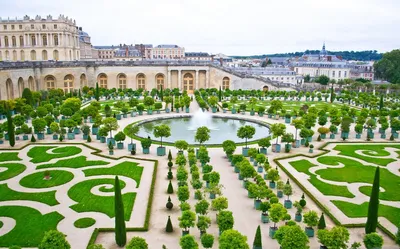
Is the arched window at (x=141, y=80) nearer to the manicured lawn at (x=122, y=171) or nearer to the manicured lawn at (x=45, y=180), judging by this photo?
the manicured lawn at (x=122, y=171)

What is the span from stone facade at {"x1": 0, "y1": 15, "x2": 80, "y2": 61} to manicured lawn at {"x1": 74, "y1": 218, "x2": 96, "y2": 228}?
70992 millimetres

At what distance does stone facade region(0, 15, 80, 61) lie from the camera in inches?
3204

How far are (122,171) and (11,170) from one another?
838 cm

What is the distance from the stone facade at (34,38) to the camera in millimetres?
81375

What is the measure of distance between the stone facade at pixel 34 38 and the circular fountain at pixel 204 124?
4613 cm

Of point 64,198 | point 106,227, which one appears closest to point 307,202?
point 106,227

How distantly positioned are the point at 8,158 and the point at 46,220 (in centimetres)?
1344

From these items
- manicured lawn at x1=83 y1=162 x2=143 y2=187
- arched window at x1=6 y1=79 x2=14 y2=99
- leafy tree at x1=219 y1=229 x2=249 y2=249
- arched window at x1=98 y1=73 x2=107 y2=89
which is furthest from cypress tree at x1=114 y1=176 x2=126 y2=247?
arched window at x1=98 y1=73 x2=107 y2=89

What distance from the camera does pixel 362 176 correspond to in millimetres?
26844

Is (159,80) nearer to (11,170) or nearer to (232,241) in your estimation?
(11,170)

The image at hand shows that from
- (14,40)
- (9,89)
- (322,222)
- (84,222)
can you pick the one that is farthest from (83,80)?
(322,222)

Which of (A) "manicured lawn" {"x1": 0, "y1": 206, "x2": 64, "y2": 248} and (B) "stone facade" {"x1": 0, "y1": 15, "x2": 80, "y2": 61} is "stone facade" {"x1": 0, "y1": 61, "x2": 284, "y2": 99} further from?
(A) "manicured lawn" {"x1": 0, "y1": 206, "x2": 64, "y2": 248}

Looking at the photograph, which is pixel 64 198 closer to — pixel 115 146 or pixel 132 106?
pixel 115 146

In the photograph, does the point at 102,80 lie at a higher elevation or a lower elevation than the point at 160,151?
higher
